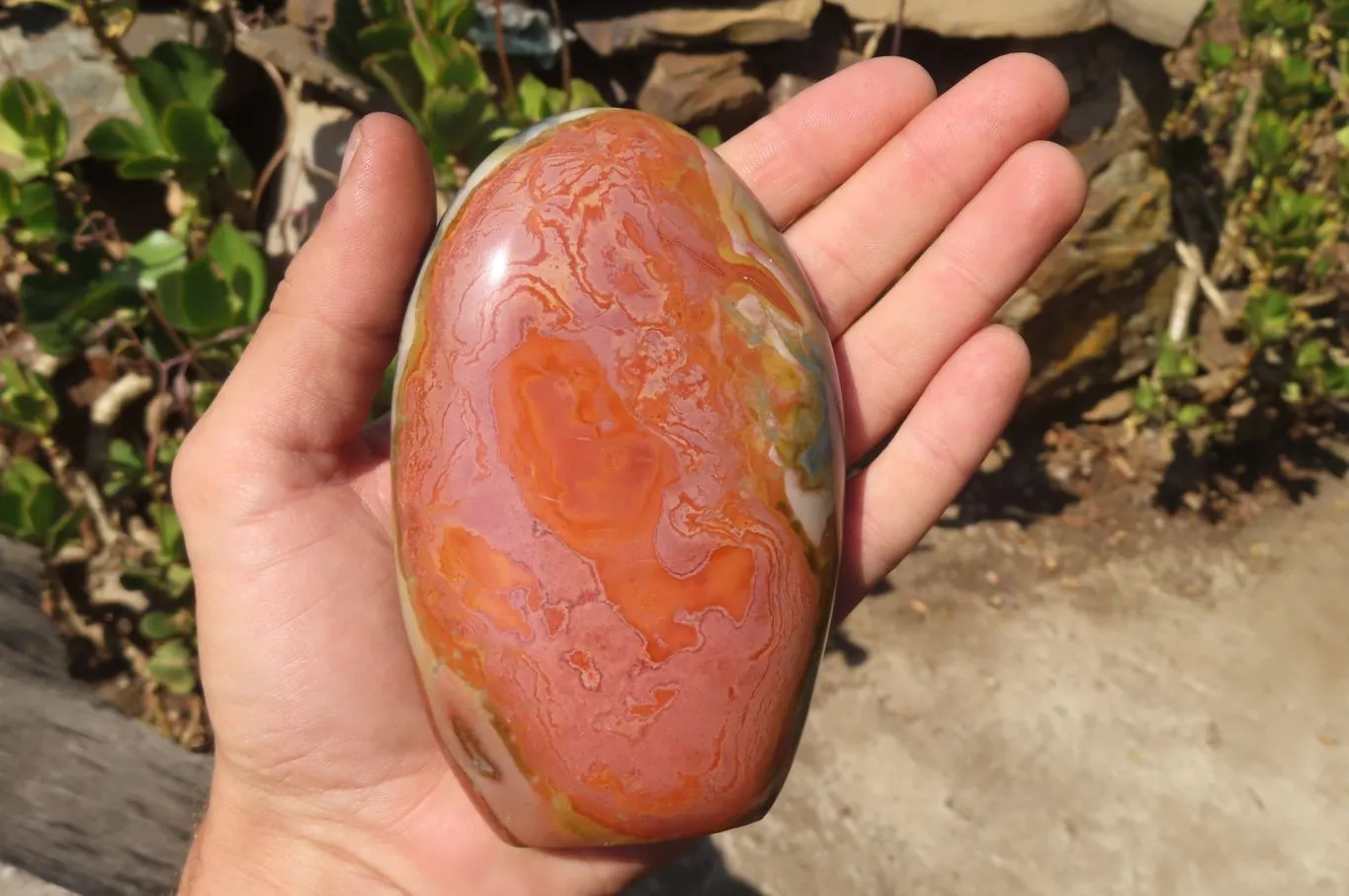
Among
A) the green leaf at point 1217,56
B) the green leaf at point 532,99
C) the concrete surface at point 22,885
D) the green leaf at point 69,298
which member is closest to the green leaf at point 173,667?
the green leaf at point 69,298

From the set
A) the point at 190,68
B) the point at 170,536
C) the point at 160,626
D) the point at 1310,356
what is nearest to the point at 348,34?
the point at 190,68

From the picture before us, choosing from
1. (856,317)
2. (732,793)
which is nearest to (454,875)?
(732,793)

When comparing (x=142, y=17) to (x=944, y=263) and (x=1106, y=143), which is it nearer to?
(x=944, y=263)

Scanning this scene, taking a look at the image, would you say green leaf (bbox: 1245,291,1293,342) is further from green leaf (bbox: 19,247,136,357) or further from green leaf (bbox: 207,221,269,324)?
green leaf (bbox: 19,247,136,357)

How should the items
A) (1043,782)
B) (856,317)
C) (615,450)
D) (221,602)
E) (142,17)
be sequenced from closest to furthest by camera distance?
(615,450)
(221,602)
(856,317)
(1043,782)
(142,17)

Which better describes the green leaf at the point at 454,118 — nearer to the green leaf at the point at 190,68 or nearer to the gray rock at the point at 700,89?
the green leaf at the point at 190,68

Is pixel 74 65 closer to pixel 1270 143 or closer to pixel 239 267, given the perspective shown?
pixel 239 267

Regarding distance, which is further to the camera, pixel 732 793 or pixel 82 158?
pixel 82 158
